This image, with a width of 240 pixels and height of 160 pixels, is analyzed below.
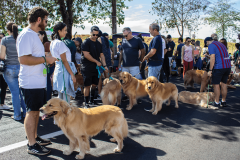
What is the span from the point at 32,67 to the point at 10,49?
6.62 ft

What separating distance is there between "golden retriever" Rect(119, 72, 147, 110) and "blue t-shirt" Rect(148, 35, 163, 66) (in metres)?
0.68

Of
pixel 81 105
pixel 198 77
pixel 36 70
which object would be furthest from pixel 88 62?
pixel 198 77

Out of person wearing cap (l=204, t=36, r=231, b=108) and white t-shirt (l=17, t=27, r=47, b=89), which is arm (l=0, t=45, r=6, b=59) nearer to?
white t-shirt (l=17, t=27, r=47, b=89)

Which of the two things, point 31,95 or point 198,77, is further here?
point 198,77

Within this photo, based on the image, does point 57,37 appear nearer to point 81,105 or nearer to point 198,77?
point 81,105

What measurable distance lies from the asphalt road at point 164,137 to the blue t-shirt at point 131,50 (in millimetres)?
1465

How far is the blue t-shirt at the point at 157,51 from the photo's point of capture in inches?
189

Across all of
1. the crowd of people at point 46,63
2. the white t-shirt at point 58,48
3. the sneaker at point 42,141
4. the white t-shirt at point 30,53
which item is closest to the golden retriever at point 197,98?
the crowd of people at point 46,63

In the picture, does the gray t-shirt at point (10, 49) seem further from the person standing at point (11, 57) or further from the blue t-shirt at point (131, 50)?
the blue t-shirt at point (131, 50)

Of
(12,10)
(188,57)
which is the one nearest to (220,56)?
(188,57)

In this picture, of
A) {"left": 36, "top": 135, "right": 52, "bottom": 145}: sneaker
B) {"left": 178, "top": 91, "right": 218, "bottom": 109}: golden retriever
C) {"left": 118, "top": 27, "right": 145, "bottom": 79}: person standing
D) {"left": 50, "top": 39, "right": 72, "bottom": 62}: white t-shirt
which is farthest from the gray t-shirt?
{"left": 178, "top": 91, "right": 218, "bottom": 109}: golden retriever

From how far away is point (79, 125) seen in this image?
8.39 ft

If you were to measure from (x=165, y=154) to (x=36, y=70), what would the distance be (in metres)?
2.31

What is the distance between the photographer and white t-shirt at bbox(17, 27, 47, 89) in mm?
2416
